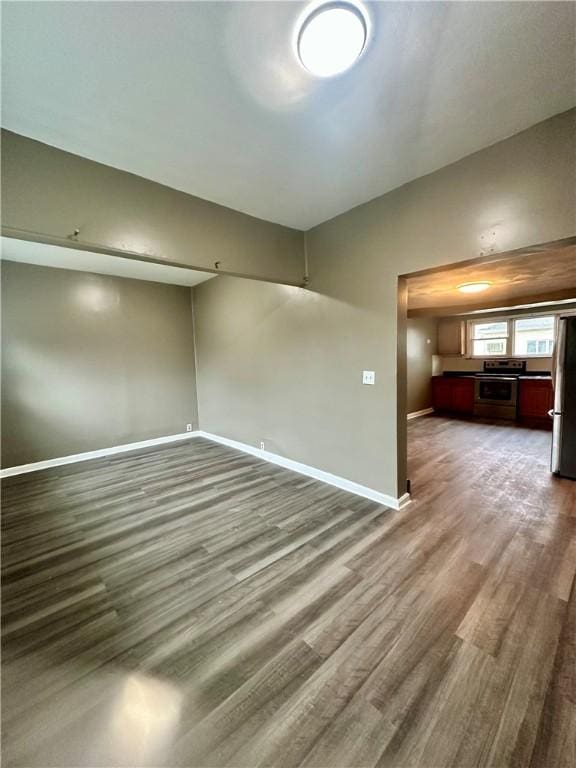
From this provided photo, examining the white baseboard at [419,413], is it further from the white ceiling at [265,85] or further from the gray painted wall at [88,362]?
the white ceiling at [265,85]

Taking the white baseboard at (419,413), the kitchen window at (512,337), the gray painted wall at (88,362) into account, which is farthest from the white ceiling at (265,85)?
the kitchen window at (512,337)

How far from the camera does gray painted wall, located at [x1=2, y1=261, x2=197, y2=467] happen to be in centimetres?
385

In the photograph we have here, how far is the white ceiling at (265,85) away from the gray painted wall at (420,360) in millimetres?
4861

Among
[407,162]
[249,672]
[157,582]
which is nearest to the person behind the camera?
[249,672]

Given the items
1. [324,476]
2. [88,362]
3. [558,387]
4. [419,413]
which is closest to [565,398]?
[558,387]

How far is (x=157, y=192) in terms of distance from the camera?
219 cm

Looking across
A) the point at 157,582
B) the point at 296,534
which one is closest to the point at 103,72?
the point at 157,582

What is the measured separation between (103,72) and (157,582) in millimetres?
2893

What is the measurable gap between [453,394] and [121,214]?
7.40m

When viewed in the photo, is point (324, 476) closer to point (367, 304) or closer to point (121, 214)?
point (367, 304)

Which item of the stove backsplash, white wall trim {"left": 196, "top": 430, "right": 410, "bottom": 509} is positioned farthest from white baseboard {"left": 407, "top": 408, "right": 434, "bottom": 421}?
white wall trim {"left": 196, "top": 430, "right": 410, "bottom": 509}

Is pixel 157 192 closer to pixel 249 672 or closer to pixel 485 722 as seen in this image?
pixel 249 672

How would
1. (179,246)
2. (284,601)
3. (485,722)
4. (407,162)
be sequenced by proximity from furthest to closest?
(179,246) < (407,162) < (284,601) < (485,722)

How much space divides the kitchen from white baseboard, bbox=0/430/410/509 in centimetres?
239
